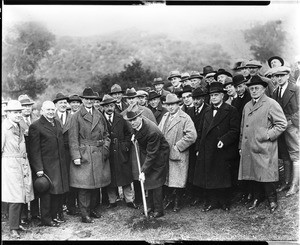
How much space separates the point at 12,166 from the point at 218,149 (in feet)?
11.9

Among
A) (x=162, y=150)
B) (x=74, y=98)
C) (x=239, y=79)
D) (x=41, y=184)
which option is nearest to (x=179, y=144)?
(x=162, y=150)

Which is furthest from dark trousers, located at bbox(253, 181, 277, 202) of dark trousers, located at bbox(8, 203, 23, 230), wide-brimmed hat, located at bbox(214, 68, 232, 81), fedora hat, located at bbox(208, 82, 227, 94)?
dark trousers, located at bbox(8, 203, 23, 230)

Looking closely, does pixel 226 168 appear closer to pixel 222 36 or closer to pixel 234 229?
pixel 234 229

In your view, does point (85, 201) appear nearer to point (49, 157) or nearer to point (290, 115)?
point (49, 157)

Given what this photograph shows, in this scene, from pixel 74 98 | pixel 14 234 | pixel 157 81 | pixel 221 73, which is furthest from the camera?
pixel 157 81

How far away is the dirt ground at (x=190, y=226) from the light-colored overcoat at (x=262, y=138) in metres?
0.61

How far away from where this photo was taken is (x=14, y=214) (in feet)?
19.8

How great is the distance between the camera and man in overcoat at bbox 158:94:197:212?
6.69m

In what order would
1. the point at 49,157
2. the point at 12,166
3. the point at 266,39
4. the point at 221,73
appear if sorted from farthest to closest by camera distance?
1. the point at 221,73
2. the point at 266,39
3. the point at 49,157
4. the point at 12,166

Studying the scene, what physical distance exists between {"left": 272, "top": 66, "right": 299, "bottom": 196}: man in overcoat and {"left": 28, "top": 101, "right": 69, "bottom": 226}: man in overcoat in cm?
402

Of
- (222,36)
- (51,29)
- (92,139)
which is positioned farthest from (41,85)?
(222,36)

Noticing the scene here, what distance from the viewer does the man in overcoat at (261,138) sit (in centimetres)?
613

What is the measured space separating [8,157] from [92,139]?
4.99 ft

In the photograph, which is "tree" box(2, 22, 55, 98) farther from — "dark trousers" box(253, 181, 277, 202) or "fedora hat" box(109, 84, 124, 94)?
"dark trousers" box(253, 181, 277, 202)
